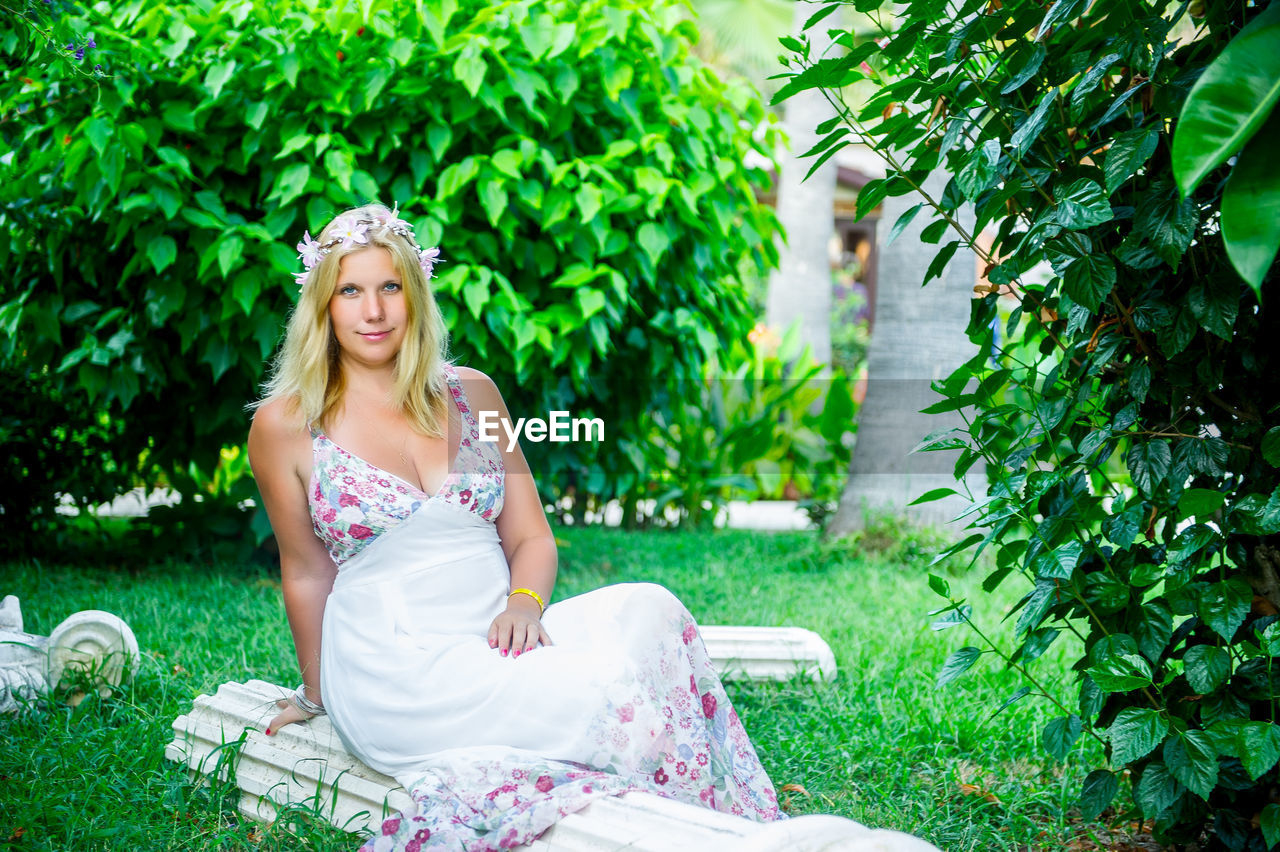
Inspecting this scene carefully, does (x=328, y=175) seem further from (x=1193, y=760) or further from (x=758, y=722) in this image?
(x=1193, y=760)

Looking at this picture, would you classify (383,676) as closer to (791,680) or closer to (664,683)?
(664,683)

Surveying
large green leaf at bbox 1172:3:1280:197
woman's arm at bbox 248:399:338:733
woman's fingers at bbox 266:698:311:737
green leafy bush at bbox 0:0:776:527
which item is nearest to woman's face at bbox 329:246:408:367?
woman's arm at bbox 248:399:338:733

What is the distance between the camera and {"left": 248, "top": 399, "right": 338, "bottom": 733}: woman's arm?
247cm

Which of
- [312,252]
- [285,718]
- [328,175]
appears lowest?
[285,718]

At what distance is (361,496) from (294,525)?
0.69 feet

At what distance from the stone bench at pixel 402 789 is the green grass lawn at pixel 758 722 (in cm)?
6

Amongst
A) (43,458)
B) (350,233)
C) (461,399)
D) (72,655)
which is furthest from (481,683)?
(43,458)

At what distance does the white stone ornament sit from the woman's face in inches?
51.0

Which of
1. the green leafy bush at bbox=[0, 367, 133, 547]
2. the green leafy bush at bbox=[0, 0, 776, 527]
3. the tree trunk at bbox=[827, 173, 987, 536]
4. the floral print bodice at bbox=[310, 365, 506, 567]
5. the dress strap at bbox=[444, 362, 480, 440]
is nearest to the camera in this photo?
the floral print bodice at bbox=[310, 365, 506, 567]

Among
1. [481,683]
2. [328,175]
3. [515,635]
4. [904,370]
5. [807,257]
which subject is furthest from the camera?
[807,257]

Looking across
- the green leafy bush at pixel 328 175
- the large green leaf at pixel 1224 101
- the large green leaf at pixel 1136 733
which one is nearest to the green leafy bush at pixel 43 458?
the green leafy bush at pixel 328 175

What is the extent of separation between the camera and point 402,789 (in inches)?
88.8

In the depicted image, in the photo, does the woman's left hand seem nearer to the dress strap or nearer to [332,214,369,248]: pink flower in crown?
the dress strap

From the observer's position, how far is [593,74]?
15.5ft
